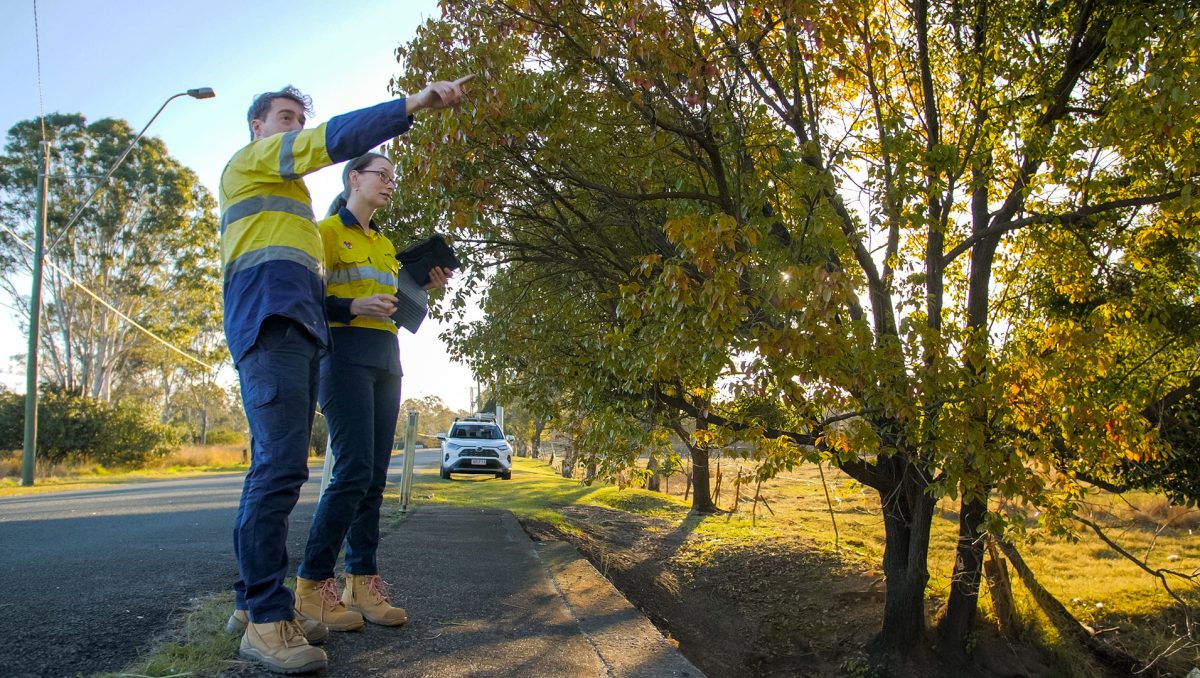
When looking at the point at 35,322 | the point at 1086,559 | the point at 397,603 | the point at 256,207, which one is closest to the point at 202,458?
the point at 35,322

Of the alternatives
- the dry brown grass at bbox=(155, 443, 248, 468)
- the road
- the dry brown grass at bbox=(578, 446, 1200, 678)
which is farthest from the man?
the dry brown grass at bbox=(155, 443, 248, 468)

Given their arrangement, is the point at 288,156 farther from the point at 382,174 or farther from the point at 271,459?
the point at 271,459

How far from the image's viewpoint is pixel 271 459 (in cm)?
255

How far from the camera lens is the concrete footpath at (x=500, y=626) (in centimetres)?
282

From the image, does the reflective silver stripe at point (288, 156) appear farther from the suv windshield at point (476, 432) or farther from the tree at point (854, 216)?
the suv windshield at point (476, 432)

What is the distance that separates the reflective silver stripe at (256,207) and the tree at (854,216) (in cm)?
254

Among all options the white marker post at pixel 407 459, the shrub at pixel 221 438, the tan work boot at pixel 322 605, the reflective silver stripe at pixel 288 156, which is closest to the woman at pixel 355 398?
the tan work boot at pixel 322 605

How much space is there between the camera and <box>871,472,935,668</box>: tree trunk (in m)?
7.54

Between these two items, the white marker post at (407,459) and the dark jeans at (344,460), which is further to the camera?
the white marker post at (407,459)

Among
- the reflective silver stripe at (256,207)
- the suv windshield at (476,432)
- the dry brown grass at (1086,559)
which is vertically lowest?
the dry brown grass at (1086,559)

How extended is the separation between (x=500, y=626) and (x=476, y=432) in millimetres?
20464

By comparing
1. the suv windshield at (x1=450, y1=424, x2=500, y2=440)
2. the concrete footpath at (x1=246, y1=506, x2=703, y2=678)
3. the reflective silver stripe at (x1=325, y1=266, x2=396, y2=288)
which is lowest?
the concrete footpath at (x1=246, y1=506, x2=703, y2=678)

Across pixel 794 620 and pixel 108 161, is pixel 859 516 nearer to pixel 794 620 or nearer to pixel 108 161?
pixel 794 620

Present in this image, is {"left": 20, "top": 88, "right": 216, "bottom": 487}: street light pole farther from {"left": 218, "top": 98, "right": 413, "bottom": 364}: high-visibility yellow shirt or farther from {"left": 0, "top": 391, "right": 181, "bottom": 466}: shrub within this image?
{"left": 218, "top": 98, "right": 413, "bottom": 364}: high-visibility yellow shirt
